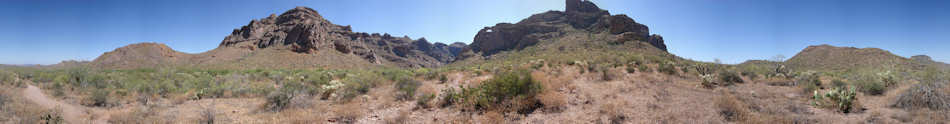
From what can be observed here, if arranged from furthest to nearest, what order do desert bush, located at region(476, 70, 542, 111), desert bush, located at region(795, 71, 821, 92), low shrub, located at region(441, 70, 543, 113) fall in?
desert bush, located at region(795, 71, 821, 92) < desert bush, located at region(476, 70, 542, 111) < low shrub, located at region(441, 70, 543, 113)

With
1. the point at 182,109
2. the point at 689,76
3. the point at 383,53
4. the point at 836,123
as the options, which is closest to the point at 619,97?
the point at 836,123

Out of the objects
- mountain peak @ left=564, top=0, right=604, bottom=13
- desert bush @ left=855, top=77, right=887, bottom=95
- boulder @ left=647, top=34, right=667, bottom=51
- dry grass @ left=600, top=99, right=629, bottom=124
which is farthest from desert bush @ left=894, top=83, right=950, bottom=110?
A: mountain peak @ left=564, top=0, right=604, bottom=13

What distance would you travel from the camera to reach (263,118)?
5273mm

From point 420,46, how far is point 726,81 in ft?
406

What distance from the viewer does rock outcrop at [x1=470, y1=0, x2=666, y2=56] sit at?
49.0 m

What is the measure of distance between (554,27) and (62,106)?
201 feet

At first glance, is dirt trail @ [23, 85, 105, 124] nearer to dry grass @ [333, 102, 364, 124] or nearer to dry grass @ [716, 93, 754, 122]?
dry grass @ [333, 102, 364, 124]

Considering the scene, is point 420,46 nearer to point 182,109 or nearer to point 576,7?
point 576,7

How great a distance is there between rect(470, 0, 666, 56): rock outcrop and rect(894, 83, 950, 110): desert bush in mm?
40962

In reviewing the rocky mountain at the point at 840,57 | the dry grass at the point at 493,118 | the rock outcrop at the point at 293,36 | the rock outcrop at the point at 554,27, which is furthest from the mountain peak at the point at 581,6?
the dry grass at the point at 493,118

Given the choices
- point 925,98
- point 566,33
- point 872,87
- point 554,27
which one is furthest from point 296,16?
point 925,98

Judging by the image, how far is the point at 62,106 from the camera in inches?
231

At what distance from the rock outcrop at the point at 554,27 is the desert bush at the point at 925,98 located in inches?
1613

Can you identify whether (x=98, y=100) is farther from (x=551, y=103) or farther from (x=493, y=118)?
(x=551, y=103)
